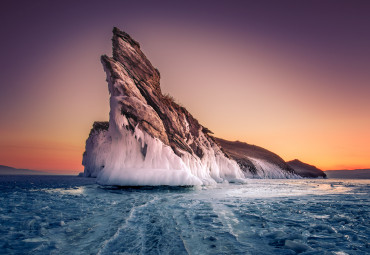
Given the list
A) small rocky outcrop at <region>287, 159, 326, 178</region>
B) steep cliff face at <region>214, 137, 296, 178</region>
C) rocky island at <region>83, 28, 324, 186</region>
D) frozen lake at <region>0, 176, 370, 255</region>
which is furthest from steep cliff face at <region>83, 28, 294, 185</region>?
small rocky outcrop at <region>287, 159, 326, 178</region>

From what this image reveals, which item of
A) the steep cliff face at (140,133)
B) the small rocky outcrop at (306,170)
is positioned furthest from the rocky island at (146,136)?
the small rocky outcrop at (306,170)

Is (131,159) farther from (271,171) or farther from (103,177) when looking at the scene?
(271,171)

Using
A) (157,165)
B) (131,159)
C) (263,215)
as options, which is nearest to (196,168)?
(157,165)

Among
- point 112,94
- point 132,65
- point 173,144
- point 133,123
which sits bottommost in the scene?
point 173,144

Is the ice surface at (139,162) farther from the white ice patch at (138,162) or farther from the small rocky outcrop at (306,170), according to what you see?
the small rocky outcrop at (306,170)

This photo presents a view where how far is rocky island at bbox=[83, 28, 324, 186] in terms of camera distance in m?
17.1

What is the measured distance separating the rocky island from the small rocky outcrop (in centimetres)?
6499

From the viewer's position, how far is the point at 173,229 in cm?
500

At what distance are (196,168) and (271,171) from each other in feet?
156

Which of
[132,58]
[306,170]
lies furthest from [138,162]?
[306,170]

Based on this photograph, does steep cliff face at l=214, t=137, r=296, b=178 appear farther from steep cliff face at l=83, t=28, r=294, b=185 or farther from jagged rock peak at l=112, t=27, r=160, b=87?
jagged rock peak at l=112, t=27, r=160, b=87

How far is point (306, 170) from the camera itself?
85.9 metres

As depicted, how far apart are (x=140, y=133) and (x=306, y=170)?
8939cm

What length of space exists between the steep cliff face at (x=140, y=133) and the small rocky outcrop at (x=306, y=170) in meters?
70.8
